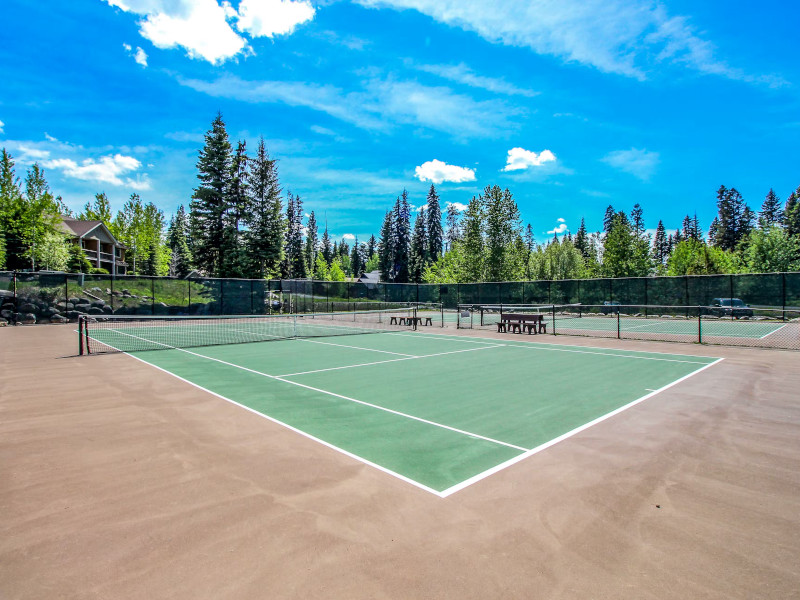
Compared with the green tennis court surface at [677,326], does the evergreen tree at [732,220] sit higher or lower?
higher

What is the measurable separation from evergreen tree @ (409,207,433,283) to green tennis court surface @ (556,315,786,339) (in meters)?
52.4

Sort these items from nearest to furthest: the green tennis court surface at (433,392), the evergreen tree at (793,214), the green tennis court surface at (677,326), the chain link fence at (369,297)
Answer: the green tennis court surface at (433,392), the green tennis court surface at (677,326), the chain link fence at (369,297), the evergreen tree at (793,214)

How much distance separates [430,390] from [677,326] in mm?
21738

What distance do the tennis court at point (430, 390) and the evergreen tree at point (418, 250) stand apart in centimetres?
6604

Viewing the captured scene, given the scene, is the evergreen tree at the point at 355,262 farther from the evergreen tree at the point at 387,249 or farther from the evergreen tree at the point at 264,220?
the evergreen tree at the point at 264,220

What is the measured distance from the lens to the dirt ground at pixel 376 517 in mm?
2676

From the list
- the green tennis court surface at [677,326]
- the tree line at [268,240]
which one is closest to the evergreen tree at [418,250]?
the tree line at [268,240]

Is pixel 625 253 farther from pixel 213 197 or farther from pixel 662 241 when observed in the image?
pixel 662 241

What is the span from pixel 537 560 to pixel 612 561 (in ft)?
1.73

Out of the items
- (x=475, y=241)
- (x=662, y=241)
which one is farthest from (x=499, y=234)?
(x=662, y=241)

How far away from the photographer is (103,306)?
26.7 m

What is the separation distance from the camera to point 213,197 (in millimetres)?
39312

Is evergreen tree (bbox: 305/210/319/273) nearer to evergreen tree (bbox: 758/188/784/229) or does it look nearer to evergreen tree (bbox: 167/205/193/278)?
evergreen tree (bbox: 167/205/193/278)

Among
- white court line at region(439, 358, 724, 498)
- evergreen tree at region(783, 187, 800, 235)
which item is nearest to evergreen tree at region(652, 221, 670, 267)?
evergreen tree at region(783, 187, 800, 235)
